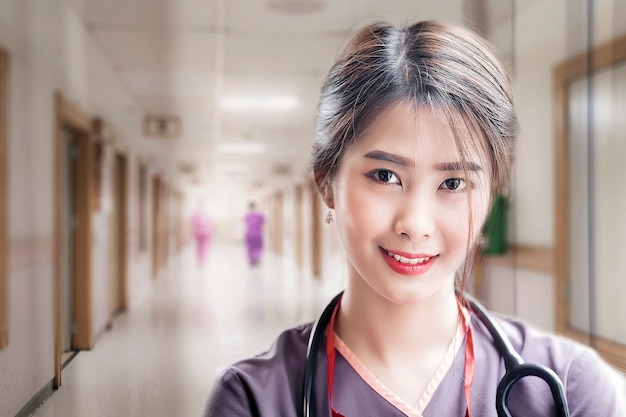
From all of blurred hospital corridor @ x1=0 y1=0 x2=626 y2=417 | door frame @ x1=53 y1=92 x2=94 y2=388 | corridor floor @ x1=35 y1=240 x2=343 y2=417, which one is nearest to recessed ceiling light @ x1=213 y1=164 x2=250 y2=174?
blurred hospital corridor @ x1=0 y1=0 x2=626 y2=417

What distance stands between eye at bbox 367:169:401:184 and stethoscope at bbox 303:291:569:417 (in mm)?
208

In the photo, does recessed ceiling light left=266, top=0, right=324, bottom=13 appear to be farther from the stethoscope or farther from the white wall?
the stethoscope

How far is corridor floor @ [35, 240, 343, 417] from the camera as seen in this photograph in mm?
698

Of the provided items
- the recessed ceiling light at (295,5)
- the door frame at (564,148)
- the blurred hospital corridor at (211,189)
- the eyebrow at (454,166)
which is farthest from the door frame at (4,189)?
the door frame at (564,148)

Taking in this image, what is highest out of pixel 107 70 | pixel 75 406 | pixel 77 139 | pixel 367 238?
pixel 107 70

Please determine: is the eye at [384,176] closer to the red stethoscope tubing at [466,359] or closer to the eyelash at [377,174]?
the eyelash at [377,174]

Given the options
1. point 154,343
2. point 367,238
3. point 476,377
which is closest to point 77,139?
point 154,343

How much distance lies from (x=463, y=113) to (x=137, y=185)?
1.71 feet

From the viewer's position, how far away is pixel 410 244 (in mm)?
636

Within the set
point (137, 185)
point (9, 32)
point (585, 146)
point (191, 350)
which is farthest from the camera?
point (585, 146)

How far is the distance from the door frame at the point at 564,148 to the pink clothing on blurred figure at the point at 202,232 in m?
0.62

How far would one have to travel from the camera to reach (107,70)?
783mm

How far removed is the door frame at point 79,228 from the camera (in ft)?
2.20

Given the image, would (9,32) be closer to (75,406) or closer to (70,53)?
(70,53)
